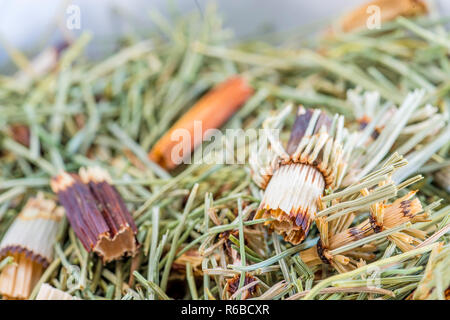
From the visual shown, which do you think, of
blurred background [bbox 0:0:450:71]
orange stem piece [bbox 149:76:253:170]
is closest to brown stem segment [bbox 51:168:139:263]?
orange stem piece [bbox 149:76:253:170]

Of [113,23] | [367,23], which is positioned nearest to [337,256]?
[367,23]

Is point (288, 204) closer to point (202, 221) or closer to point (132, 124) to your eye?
point (202, 221)

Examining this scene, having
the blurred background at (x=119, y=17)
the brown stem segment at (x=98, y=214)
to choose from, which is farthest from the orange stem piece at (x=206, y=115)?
the blurred background at (x=119, y=17)

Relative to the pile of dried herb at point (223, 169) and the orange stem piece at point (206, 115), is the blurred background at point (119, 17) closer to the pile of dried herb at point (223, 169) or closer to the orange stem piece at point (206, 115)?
the pile of dried herb at point (223, 169)

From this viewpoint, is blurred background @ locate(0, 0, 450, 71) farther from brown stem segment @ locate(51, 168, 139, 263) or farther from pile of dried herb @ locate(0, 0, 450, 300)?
brown stem segment @ locate(51, 168, 139, 263)

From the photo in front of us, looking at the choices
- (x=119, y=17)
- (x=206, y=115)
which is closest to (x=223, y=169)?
(x=206, y=115)

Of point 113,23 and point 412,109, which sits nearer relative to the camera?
point 412,109

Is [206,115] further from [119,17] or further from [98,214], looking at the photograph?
[119,17]

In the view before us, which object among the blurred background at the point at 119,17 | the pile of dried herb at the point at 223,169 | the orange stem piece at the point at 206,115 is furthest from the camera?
the blurred background at the point at 119,17
